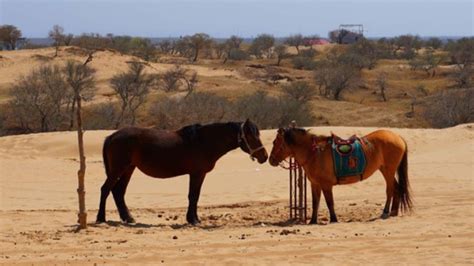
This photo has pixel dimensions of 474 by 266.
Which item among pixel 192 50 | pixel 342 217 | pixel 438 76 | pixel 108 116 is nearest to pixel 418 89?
pixel 438 76

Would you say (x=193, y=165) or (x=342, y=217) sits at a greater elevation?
(x=193, y=165)

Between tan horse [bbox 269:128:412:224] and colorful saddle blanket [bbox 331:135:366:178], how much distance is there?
82 mm

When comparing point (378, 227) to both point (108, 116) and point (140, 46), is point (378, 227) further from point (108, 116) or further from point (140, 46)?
point (140, 46)

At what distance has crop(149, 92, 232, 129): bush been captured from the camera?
1380 inches

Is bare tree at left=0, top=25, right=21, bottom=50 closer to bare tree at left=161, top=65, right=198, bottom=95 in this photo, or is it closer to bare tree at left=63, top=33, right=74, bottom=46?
bare tree at left=63, top=33, right=74, bottom=46

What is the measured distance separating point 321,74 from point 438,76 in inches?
642

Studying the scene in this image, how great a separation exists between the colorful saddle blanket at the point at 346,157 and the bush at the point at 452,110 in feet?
82.2

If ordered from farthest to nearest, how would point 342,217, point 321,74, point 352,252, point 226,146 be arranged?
point 321,74 < point 342,217 < point 226,146 < point 352,252

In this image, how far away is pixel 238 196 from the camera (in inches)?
751

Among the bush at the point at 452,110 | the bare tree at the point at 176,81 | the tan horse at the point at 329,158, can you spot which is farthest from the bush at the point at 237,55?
the tan horse at the point at 329,158

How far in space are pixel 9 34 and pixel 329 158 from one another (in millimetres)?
80022

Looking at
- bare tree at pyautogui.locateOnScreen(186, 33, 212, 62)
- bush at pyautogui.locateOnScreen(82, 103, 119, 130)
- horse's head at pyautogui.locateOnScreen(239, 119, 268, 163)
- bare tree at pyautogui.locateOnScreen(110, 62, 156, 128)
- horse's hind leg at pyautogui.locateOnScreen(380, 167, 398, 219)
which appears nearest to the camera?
horse's head at pyautogui.locateOnScreen(239, 119, 268, 163)

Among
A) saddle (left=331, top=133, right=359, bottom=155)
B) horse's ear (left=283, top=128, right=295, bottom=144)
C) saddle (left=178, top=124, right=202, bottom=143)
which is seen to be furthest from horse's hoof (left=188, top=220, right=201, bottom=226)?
saddle (left=331, top=133, right=359, bottom=155)

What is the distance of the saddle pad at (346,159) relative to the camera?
13695 mm
